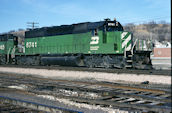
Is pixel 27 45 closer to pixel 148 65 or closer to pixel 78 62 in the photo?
pixel 78 62

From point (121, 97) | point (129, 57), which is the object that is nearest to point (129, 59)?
point (129, 57)

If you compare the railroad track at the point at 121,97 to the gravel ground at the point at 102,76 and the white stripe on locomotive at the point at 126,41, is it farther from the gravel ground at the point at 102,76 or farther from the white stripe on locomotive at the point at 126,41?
the white stripe on locomotive at the point at 126,41

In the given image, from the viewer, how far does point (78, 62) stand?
1611 cm

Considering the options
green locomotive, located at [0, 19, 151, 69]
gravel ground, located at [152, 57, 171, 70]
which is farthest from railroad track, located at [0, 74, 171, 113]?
gravel ground, located at [152, 57, 171, 70]

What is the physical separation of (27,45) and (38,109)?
17.0 m

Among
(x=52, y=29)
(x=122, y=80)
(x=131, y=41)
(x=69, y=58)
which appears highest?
(x=52, y=29)

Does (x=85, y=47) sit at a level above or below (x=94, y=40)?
below

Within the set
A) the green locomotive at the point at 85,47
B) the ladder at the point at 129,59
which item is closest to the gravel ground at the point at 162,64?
the ladder at the point at 129,59

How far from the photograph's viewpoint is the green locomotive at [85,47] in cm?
1416

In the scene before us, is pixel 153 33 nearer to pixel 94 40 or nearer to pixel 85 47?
pixel 85 47

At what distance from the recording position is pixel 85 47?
Result: 624 inches

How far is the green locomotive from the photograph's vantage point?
14.2 m

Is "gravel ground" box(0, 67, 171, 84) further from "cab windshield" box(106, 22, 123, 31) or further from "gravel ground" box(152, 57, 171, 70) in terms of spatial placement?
"gravel ground" box(152, 57, 171, 70)

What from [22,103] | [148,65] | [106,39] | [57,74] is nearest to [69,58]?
[57,74]
